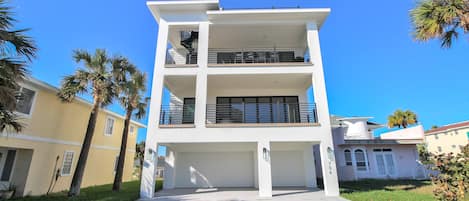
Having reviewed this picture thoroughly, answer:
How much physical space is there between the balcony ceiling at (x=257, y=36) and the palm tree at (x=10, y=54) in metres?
8.16

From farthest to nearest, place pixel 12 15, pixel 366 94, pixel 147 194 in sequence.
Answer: pixel 366 94
pixel 147 194
pixel 12 15

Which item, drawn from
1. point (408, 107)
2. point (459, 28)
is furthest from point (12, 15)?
point (408, 107)

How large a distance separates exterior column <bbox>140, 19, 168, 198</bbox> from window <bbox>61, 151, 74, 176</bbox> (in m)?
7.30

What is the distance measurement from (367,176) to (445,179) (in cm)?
1191

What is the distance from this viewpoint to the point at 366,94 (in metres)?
49.0

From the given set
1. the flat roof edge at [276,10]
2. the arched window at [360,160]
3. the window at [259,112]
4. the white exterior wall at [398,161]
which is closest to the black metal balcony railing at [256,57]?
the window at [259,112]

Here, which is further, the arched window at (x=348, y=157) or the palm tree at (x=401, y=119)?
the palm tree at (x=401, y=119)

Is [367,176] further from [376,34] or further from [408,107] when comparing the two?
[408,107]

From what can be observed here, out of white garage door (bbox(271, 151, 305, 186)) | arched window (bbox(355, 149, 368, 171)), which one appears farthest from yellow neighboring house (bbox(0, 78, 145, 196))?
arched window (bbox(355, 149, 368, 171))

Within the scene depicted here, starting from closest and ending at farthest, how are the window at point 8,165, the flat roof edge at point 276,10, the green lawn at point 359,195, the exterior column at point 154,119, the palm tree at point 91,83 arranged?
1. the green lawn at point 359,195
2. the exterior column at point 154,119
3. the window at point 8,165
4. the palm tree at point 91,83
5. the flat roof edge at point 276,10

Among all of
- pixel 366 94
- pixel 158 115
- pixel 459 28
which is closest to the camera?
pixel 459 28

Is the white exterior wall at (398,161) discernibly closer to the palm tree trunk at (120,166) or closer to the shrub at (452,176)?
the shrub at (452,176)

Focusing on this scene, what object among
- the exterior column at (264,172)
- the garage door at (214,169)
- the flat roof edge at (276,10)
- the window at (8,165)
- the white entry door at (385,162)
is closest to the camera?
the exterior column at (264,172)

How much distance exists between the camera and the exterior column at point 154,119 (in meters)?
9.37
